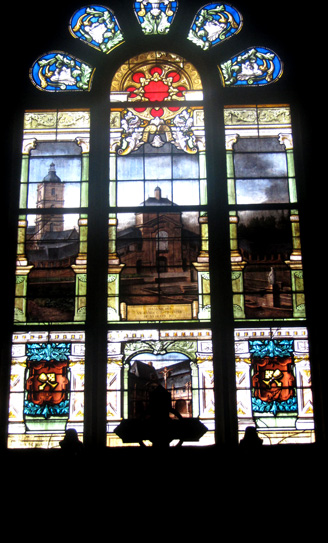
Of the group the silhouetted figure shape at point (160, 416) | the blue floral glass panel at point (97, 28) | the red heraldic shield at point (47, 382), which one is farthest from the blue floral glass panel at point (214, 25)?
the silhouetted figure shape at point (160, 416)

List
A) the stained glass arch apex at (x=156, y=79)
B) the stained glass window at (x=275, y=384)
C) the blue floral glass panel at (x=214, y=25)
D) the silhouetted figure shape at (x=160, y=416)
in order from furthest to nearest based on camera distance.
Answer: the blue floral glass panel at (x=214, y=25) → the stained glass arch apex at (x=156, y=79) → the stained glass window at (x=275, y=384) → the silhouetted figure shape at (x=160, y=416)

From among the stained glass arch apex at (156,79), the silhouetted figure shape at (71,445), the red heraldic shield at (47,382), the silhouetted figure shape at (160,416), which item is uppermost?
the stained glass arch apex at (156,79)

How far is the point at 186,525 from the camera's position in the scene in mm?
4711

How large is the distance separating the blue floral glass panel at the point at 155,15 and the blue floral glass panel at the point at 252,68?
0.73m

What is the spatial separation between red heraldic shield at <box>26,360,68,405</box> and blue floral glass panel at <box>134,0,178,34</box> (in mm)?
3428

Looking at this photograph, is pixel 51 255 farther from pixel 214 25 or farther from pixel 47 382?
pixel 214 25

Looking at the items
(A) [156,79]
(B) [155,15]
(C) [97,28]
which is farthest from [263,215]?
(C) [97,28]

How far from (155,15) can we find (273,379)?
12.4ft

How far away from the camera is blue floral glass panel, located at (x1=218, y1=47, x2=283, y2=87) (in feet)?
23.3

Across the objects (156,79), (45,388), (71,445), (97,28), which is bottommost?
(71,445)

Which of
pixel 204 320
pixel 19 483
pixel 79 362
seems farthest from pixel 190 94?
pixel 19 483

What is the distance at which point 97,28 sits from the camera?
7301 mm

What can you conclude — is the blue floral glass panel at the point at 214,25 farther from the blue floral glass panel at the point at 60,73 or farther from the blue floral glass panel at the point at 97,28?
the blue floral glass panel at the point at 60,73

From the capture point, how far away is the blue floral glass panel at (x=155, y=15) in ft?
24.0
